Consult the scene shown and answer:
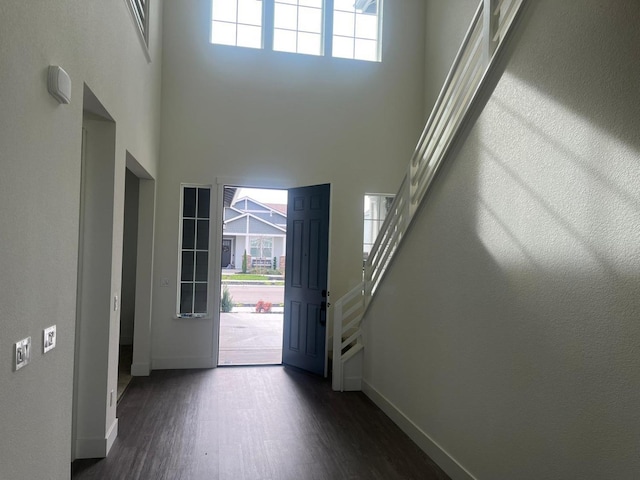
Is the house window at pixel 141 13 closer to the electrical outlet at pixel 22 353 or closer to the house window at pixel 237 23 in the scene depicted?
the house window at pixel 237 23

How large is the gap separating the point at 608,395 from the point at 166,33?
5.71 m

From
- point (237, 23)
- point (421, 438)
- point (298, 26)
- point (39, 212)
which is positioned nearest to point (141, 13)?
point (237, 23)

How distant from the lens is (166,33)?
18.3ft

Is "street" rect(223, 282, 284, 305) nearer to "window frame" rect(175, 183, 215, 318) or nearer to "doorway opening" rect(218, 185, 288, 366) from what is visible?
"doorway opening" rect(218, 185, 288, 366)

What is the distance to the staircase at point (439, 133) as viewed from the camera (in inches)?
109

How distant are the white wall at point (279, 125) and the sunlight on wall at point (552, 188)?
3.24m

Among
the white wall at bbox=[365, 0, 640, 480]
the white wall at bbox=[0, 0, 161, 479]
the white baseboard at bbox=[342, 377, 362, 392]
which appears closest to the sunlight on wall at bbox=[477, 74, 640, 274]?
the white wall at bbox=[365, 0, 640, 480]

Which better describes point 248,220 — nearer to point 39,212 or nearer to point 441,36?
point 441,36

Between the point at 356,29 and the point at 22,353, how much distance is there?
19.1 feet

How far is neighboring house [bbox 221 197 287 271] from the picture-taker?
1661cm

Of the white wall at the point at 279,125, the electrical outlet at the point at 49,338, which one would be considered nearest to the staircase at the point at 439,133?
the white wall at the point at 279,125

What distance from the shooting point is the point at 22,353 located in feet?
5.69

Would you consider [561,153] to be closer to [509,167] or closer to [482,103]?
[509,167]

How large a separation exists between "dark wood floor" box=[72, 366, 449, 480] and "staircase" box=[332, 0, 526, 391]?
1.91ft
